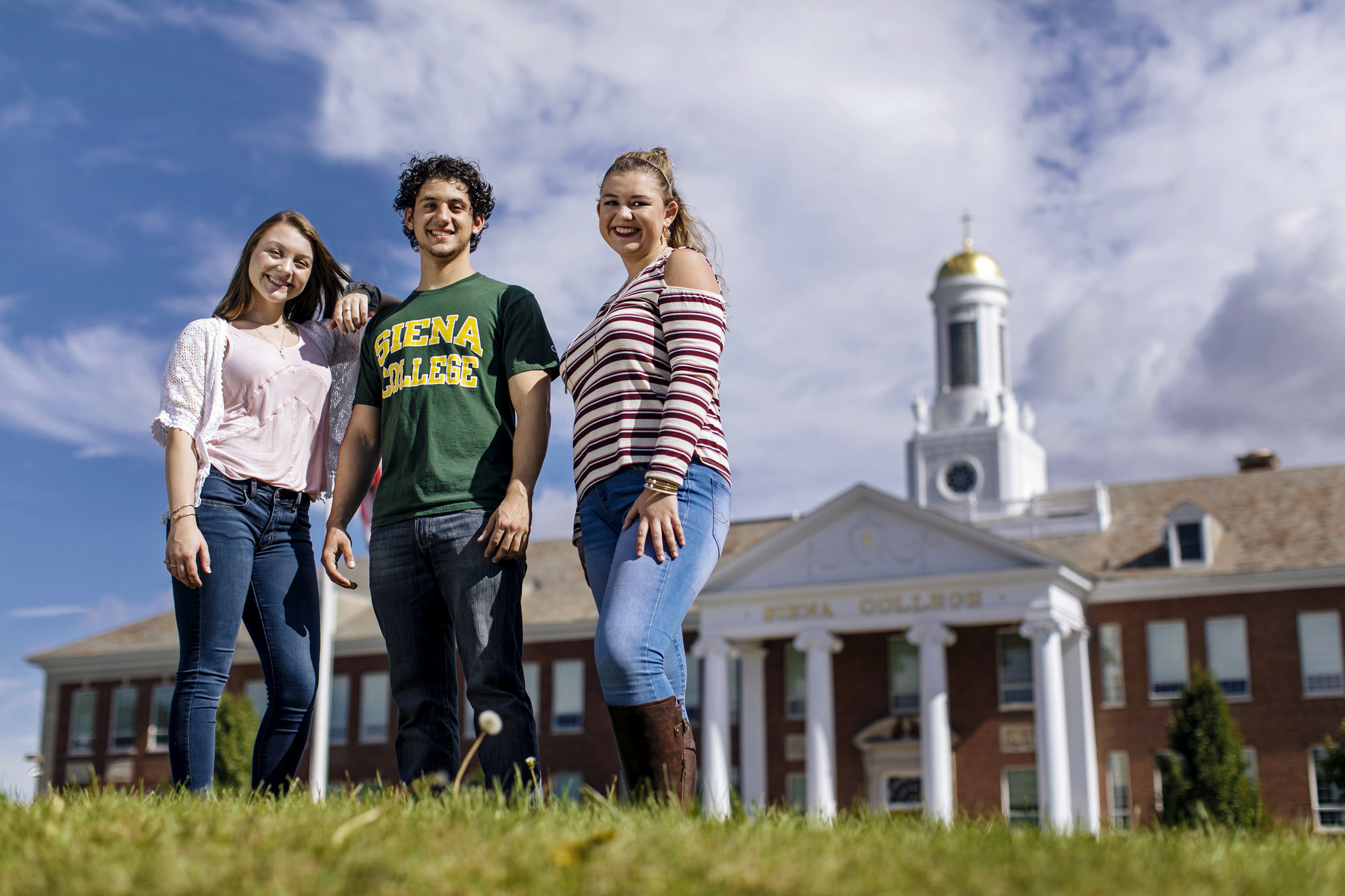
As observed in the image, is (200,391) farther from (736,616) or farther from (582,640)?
(582,640)

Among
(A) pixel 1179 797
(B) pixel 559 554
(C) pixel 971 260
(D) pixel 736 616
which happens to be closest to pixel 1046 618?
(A) pixel 1179 797

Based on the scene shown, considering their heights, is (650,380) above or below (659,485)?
above

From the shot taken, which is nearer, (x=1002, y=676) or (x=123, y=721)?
(x=1002, y=676)

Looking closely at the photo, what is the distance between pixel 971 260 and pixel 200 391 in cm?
4603

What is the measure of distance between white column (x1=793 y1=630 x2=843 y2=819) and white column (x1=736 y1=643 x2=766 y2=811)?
1351 millimetres

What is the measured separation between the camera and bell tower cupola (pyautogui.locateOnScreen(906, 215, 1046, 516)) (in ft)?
147

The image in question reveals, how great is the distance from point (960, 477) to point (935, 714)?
1608 centimetres

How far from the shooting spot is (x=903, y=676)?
113 ft

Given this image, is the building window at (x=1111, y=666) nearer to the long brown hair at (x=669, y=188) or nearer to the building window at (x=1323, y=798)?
the building window at (x=1323, y=798)

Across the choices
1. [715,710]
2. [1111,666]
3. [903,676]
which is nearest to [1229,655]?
[1111,666]

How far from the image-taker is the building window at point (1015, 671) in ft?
107

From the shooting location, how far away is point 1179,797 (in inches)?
1077

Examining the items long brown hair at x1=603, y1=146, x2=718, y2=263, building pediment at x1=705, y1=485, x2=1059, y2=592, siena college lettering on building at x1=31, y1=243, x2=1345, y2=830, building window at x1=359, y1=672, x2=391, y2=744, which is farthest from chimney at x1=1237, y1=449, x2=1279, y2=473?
long brown hair at x1=603, y1=146, x2=718, y2=263

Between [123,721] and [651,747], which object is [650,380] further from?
[123,721]
